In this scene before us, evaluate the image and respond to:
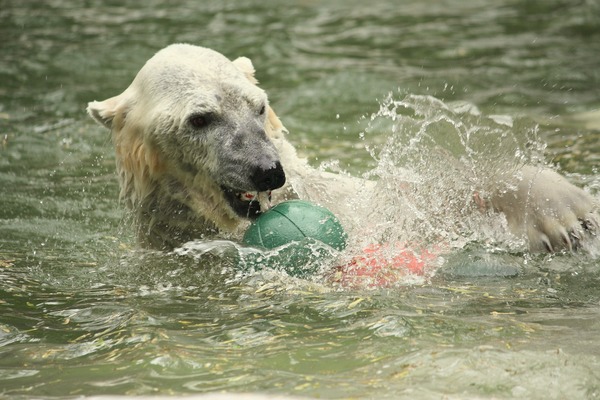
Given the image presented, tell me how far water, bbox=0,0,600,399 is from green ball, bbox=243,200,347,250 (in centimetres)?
17

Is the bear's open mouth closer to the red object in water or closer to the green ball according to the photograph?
the green ball

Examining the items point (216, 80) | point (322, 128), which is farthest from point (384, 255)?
point (322, 128)

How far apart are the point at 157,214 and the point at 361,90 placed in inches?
199

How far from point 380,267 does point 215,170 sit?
35.6 inches

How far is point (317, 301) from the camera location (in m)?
3.99

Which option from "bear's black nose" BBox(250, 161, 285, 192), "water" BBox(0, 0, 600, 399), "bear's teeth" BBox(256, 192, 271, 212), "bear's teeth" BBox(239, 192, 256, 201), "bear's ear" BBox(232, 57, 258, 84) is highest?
"bear's ear" BBox(232, 57, 258, 84)

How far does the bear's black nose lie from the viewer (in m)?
4.07

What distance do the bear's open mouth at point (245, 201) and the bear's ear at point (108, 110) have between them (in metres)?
0.81

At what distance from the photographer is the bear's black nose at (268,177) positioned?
4070 mm

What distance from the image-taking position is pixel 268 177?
4.08 meters

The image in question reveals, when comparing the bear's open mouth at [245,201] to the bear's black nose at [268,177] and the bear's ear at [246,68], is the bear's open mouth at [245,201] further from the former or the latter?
the bear's ear at [246,68]

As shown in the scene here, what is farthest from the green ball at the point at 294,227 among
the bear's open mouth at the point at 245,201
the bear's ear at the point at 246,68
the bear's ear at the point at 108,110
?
the bear's ear at the point at 108,110

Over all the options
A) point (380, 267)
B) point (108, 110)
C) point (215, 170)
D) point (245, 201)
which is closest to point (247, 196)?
point (245, 201)

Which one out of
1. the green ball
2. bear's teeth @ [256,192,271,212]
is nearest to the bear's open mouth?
bear's teeth @ [256,192,271,212]
